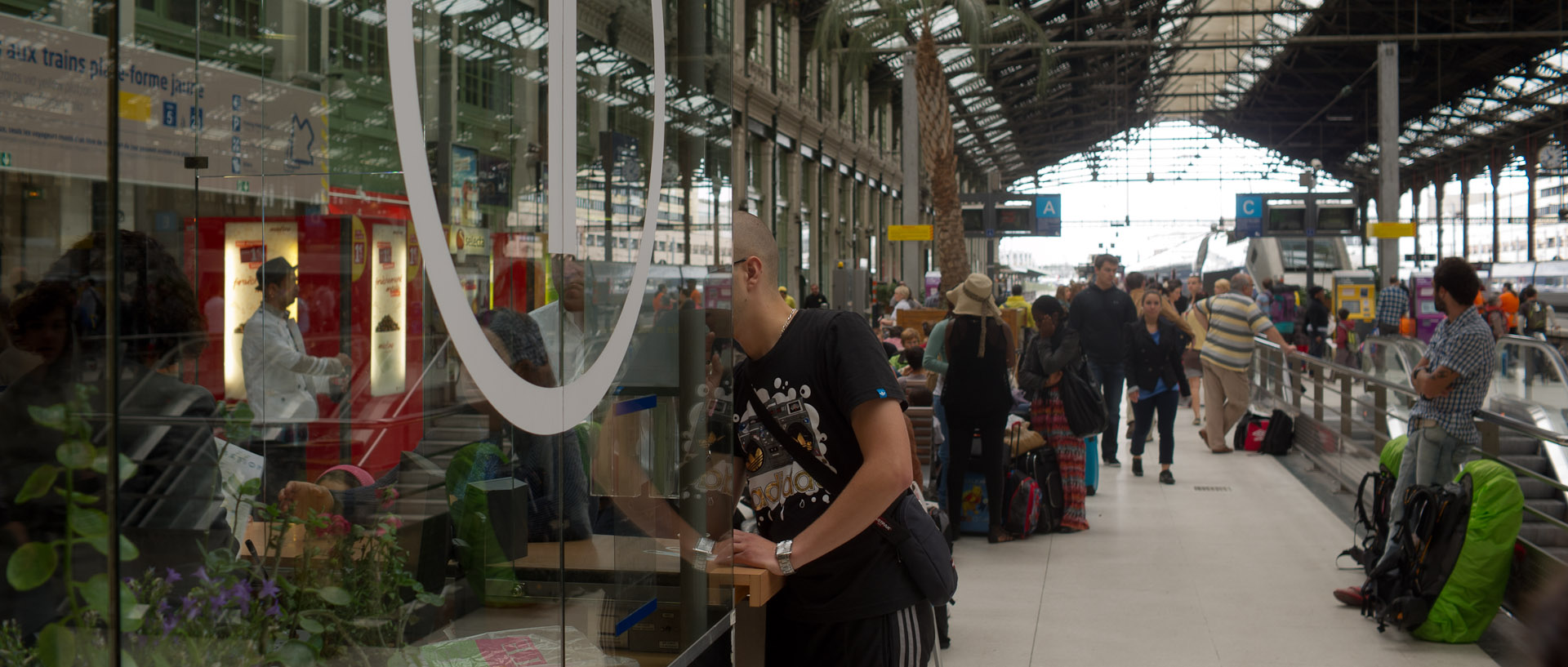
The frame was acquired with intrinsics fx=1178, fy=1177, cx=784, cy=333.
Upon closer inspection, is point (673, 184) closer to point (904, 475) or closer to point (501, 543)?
point (904, 475)

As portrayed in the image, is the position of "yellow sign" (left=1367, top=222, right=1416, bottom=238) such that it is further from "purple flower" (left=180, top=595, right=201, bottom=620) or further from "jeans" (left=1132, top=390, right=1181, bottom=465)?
"purple flower" (left=180, top=595, right=201, bottom=620)

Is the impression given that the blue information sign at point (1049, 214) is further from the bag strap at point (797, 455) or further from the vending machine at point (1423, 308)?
the bag strap at point (797, 455)

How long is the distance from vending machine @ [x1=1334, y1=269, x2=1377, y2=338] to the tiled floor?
18709 millimetres

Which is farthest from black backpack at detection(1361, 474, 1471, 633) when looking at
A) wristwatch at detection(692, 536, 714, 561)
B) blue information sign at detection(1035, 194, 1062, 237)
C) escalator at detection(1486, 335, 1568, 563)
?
blue information sign at detection(1035, 194, 1062, 237)

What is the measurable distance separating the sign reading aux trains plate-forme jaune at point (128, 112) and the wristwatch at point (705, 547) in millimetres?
1255

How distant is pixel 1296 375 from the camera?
450 inches

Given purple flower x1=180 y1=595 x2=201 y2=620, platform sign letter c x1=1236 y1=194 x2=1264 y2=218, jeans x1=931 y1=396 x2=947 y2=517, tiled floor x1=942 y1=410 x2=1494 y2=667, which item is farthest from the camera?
platform sign letter c x1=1236 y1=194 x2=1264 y2=218

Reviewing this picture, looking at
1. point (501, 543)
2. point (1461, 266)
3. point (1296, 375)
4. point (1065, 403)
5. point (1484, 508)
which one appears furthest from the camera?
point (1296, 375)

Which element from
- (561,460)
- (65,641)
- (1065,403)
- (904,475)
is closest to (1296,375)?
(1065,403)

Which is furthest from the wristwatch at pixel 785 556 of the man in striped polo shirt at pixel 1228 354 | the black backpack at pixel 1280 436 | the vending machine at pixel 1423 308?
the vending machine at pixel 1423 308

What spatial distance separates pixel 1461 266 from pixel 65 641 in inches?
239

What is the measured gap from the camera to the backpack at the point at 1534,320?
2278 cm

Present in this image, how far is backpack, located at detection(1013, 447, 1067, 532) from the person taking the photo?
25.9 ft

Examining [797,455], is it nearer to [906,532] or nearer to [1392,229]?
[906,532]
